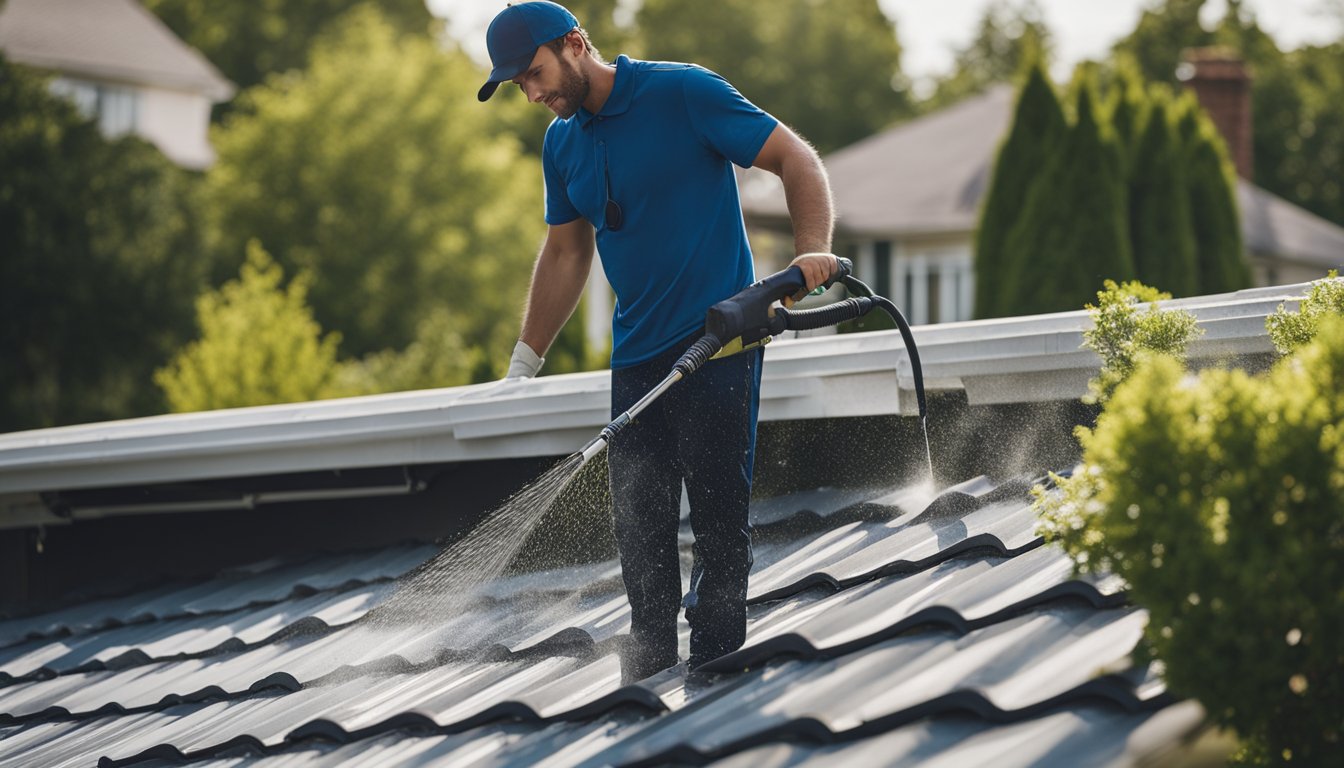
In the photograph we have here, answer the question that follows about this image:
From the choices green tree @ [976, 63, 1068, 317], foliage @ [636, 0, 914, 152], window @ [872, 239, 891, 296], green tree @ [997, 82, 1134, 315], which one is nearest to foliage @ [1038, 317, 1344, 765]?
green tree @ [997, 82, 1134, 315]

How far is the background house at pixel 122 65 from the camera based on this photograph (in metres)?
36.8

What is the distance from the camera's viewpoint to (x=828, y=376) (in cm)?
452

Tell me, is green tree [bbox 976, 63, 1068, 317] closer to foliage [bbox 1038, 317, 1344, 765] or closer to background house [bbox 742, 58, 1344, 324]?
background house [bbox 742, 58, 1344, 324]

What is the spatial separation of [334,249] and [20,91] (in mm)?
11343

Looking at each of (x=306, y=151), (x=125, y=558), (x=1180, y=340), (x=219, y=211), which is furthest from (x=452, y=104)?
(x=1180, y=340)

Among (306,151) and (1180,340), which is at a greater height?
(306,151)

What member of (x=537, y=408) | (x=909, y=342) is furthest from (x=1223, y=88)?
(x=909, y=342)

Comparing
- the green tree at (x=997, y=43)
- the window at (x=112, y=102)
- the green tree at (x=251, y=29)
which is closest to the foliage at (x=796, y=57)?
the green tree at (x=997, y=43)

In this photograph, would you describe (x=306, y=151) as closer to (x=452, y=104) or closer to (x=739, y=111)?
(x=452, y=104)

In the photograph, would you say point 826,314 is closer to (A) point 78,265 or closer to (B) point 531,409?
(B) point 531,409

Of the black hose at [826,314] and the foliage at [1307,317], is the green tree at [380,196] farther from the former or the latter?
the foliage at [1307,317]

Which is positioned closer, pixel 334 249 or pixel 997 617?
pixel 997 617

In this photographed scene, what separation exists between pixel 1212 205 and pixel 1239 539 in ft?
51.2

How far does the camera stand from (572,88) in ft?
10.9
